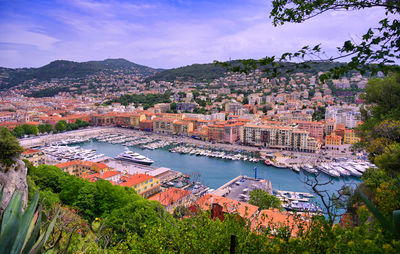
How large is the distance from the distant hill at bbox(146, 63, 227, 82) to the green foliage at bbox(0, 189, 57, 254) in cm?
5093

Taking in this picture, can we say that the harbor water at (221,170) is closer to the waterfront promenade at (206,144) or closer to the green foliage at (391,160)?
the waterfront promenade at (206,144)

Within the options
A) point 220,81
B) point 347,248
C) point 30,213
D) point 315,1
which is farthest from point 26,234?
point 220,81

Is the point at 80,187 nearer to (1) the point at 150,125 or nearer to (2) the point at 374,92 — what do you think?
(2) the point at 374,92

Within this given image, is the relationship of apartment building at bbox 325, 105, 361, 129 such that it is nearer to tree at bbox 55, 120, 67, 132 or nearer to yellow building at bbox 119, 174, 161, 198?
yellow building at bbox 119, 174, 161, 198

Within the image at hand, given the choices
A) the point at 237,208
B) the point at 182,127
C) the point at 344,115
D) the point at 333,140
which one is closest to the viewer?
the point at 237,208

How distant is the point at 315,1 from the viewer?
4.97ft

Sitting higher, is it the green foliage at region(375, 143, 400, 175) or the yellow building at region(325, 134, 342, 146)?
the green foliage at region(375, 143, 400, 175)

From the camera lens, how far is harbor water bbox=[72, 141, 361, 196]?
39.7 feet

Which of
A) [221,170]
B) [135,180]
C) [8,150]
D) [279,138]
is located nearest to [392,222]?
[8,150]

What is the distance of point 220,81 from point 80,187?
4388cm

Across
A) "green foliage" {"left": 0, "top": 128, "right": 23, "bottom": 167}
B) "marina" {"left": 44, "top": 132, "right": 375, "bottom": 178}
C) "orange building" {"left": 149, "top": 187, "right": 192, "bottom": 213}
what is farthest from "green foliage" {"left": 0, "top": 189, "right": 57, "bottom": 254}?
"marina" {"left": 44, "top": 132, "right": 375, "bottom": 178}

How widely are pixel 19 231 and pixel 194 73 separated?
56.0 meters

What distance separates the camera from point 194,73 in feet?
184

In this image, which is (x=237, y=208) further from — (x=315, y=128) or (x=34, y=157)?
(x=315, y=128)
